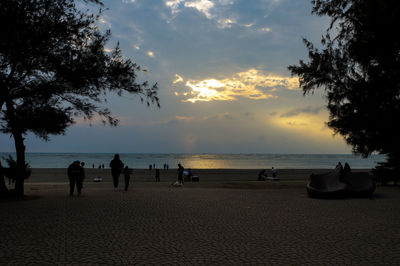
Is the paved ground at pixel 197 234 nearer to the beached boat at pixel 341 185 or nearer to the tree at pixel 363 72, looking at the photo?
the beached boat at pixel 341 185

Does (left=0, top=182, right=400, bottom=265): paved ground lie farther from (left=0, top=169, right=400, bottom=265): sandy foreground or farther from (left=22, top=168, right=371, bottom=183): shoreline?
(left=22, top=168, right=371, bottom=183): shoreline

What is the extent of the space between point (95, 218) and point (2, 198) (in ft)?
24.9

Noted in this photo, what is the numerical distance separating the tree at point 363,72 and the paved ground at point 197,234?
26.8 ft

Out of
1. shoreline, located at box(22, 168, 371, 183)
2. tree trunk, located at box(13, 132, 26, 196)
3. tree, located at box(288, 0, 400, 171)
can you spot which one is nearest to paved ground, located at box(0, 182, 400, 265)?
tree trunk, located at box(13, 132, 26, 196)

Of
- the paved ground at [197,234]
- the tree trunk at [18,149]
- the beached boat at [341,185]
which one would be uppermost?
the tree trunk at [18,149]

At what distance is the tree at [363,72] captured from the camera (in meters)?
19.1

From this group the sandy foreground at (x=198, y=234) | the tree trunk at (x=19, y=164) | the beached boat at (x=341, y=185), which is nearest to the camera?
the sandy foreground at (x=198, y=234)

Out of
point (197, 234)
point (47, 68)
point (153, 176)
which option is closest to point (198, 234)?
point (197, 234)

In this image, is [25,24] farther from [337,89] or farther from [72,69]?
Result: [337,89]

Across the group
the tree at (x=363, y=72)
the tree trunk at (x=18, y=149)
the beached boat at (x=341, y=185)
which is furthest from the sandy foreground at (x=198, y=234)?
the tree at (x=363, y=72)

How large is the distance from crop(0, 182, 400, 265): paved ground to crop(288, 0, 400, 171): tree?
815cm

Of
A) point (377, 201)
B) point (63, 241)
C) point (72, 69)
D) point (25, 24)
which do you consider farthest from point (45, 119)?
point (377, 201)

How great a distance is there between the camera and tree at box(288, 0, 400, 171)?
752 inches

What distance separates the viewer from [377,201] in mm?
14836
